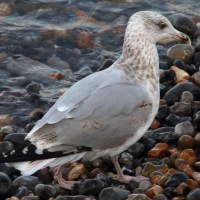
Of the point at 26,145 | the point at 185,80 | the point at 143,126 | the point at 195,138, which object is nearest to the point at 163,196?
the point at 143,126

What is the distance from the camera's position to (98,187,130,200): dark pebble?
423 cm

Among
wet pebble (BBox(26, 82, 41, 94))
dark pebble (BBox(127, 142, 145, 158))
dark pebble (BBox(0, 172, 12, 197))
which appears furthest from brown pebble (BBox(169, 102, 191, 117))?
wet pebble (BBox(26, 82, 41, 94))

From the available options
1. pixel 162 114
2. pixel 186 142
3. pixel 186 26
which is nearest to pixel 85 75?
pixel 162 114

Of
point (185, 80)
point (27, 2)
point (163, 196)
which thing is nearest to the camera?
point (163, 196)

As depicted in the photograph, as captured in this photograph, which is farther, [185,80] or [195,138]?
[185,80]

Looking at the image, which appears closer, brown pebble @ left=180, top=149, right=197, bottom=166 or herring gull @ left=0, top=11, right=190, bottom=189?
herring gull @ left=0, top=11, right=190, bottom=189

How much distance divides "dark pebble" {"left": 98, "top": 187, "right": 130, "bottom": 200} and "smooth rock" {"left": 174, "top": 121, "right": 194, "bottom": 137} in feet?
4.46

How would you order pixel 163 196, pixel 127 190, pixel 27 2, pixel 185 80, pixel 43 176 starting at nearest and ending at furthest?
pixel 163 196 → pixel 127 190 → pixel 43 176 → pixel 185 80 → pixel 27 2

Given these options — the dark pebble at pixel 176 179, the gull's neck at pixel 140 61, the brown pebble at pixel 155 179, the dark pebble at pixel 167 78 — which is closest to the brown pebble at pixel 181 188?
the dark pebble at pixel 176 179

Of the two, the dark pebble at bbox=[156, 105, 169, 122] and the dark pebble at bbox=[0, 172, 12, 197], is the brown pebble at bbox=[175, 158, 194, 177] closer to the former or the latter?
the dark pebble at bbox=[156, 105, 169, 122]

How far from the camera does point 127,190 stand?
4.40 meters

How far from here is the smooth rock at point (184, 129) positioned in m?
5.21

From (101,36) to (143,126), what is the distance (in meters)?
4.93

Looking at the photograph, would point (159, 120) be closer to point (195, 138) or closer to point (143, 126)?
point (195, 138)
